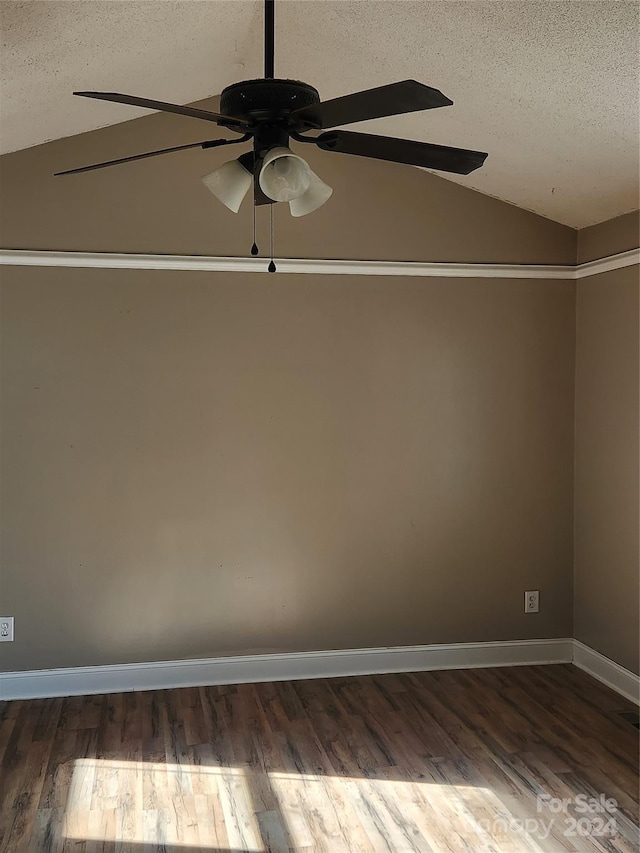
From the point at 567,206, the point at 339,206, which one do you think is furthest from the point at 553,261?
the point at 339,206

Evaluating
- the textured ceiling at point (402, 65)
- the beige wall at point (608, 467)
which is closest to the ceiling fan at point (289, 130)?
the textured ceiling at point (402, 65)

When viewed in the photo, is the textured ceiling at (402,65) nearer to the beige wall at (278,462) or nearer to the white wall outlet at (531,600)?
the beige wall at (278,462)

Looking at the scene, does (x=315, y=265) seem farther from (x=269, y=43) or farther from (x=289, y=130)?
(x=289, y=130)

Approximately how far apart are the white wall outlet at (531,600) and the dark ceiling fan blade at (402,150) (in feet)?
9.48

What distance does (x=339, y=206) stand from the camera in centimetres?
416

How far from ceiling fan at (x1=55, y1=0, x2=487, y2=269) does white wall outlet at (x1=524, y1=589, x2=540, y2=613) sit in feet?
9.47

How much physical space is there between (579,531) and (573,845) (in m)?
1.99

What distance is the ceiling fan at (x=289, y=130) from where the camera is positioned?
5.79ft

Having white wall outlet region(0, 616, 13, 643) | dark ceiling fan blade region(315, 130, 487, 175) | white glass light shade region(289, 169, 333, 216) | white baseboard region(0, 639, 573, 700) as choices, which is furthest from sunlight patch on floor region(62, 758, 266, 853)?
dark ceiling fan blade region(315, 130, 487, 175)

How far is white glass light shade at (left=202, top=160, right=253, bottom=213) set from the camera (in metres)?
2.12

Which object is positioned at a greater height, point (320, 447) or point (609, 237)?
point (609, 237)

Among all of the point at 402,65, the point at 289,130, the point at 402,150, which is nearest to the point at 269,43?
the point at 289,130

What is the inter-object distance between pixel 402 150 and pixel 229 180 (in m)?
0.46

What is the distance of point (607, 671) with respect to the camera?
161 inches
